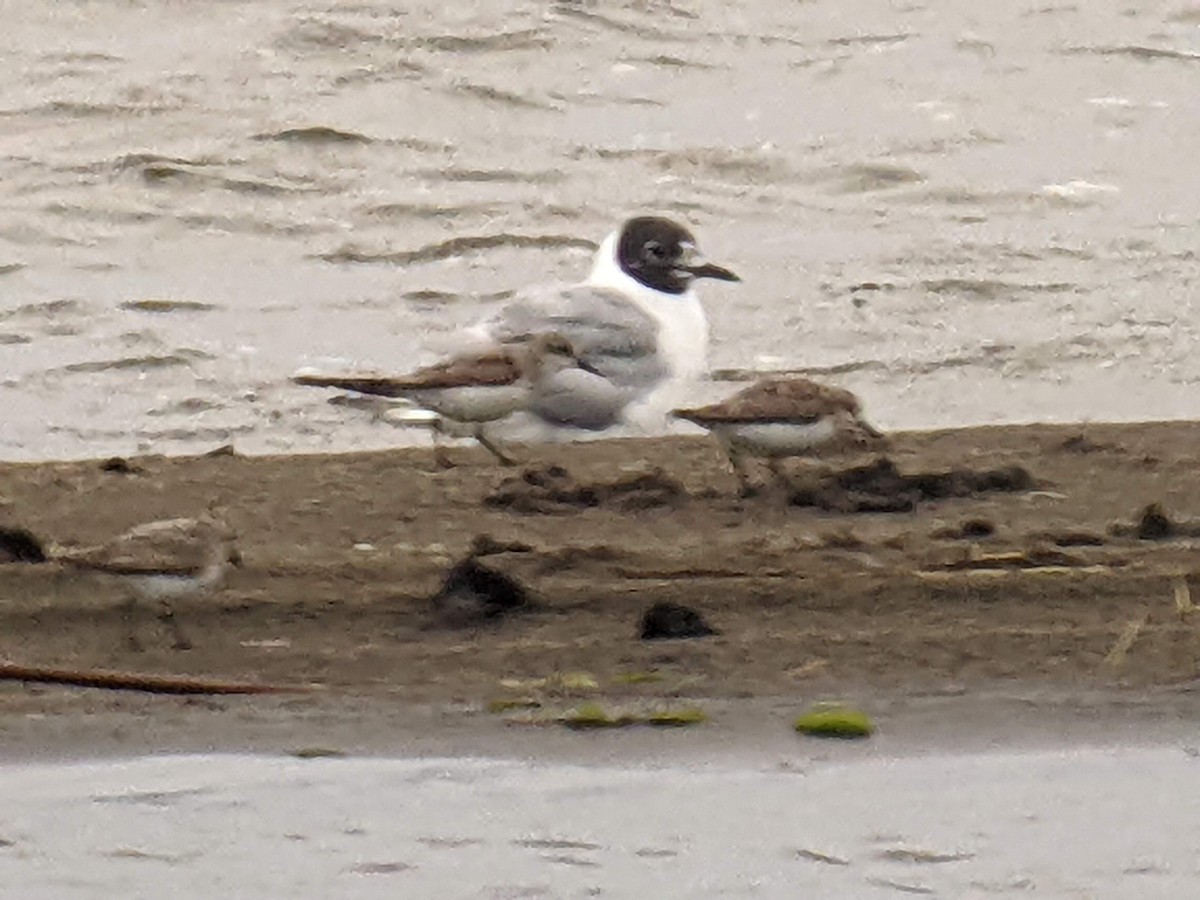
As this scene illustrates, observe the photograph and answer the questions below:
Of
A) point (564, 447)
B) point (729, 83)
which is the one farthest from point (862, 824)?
point (729, 83)

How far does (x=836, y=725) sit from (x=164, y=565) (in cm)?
142

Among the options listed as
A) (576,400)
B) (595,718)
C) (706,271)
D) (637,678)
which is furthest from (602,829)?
(706,271)

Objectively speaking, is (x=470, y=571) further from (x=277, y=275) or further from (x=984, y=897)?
(x=277, y=275)

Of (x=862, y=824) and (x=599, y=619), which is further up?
(x=599, y=619)

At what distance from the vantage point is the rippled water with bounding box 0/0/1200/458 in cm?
1064

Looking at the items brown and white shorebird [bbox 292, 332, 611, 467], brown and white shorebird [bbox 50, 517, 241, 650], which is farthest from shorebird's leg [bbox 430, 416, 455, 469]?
brown and white shorebird [bbox 50, 517, 241, 650]

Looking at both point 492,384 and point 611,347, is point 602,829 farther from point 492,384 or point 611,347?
point 611,347

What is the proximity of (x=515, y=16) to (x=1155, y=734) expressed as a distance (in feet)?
31.8

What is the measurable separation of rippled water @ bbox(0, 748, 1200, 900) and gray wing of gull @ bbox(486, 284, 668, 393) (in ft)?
10.3

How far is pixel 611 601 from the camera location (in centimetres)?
643

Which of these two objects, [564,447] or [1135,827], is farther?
[564,447]

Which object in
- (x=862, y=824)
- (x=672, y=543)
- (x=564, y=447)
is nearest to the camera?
(x=862, y=824)

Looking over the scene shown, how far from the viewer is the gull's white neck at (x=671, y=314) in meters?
8.99

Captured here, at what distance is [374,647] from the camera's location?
20.3ft
